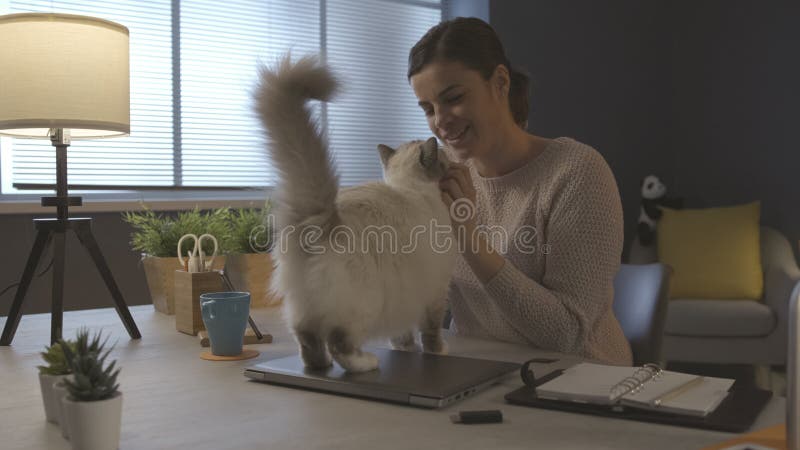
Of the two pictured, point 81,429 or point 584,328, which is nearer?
point 81,429

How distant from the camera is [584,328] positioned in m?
1.28

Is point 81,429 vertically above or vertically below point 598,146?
below

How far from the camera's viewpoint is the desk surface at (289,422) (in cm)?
70

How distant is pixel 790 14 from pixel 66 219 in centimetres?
386

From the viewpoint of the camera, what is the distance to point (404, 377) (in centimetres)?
87

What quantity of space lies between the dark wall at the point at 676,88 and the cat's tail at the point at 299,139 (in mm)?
2962

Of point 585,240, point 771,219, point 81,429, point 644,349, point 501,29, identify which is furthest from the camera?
point 771,219

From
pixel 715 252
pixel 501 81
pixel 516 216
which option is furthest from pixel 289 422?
pixel 715 252

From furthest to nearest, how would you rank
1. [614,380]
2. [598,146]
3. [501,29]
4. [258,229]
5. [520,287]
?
[598,146] < [501,29] < [258,229] < [520,287] < [614,380]

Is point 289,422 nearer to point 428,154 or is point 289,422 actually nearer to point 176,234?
point 428,154

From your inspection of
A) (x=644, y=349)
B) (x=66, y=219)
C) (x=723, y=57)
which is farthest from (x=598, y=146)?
(x=66, y=219)

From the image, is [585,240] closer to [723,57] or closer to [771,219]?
[771,219]

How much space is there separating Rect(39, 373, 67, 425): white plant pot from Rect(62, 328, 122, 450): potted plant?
0.36 ft

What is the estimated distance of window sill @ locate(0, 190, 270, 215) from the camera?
8.23 ft
